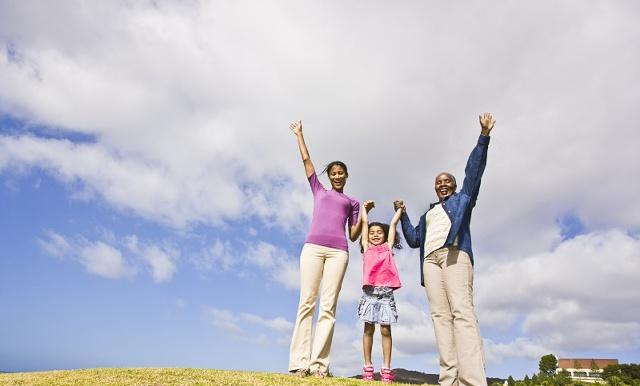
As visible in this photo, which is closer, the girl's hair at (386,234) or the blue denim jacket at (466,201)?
the blue denim jacket at (466,201)

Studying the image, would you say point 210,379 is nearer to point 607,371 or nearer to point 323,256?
point 323,256

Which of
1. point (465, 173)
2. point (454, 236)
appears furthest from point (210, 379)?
point (465, 173)

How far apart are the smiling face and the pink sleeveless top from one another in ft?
7.75

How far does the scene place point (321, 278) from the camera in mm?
9383

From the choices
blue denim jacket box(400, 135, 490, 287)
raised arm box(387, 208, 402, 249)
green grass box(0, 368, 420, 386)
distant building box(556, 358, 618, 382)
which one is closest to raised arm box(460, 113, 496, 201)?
blue denim jacket box(400, 135, 490, 287)

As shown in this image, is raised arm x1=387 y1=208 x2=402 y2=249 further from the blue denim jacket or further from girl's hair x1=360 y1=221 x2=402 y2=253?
the blue denim jacket

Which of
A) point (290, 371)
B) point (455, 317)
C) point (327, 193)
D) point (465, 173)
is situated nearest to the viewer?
point (455, 317)

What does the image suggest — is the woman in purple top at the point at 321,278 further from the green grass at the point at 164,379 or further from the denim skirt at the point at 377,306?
the denim skirt at the point at 377,306

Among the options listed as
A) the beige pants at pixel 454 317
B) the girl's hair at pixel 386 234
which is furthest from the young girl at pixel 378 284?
the beige pants at pixel 454 317

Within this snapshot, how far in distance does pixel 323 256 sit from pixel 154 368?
14.2ft

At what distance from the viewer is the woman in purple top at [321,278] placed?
9.06 m

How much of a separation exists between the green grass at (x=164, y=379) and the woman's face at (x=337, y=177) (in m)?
Result: 3.87

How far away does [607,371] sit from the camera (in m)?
108

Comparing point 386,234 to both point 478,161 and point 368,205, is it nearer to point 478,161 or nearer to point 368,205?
point 368,205
